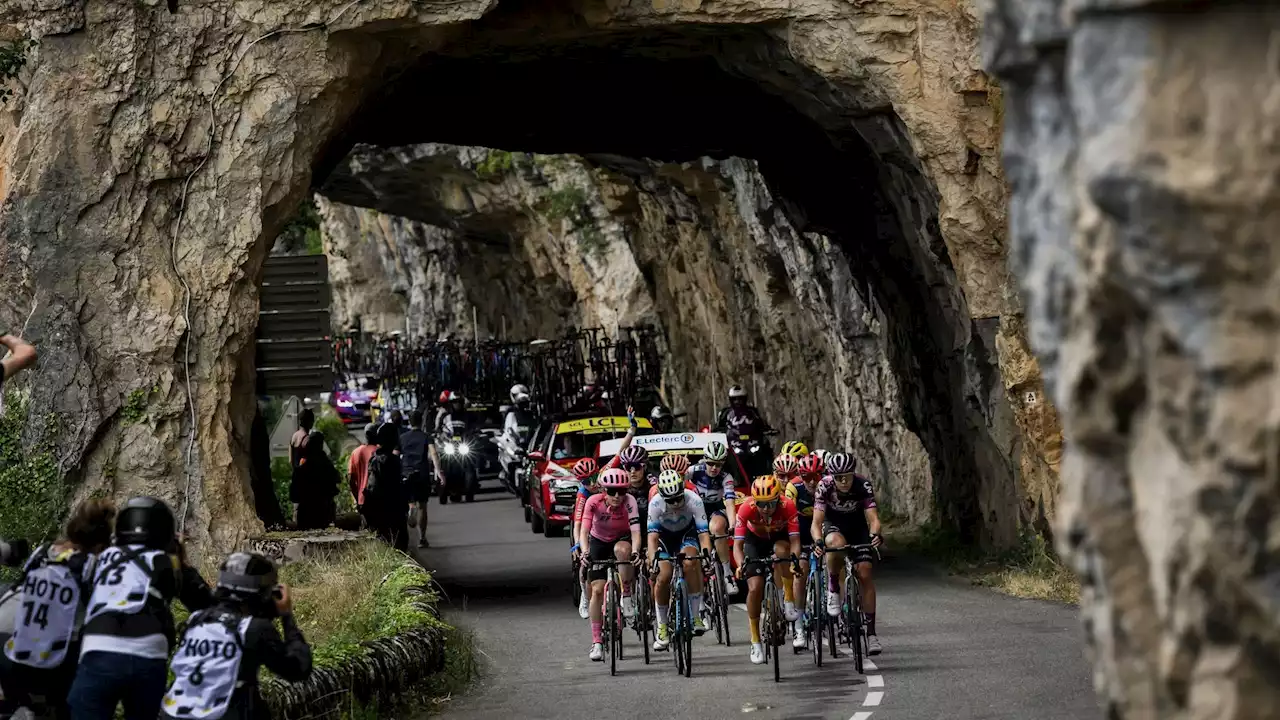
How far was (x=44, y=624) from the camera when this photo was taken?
849 cm

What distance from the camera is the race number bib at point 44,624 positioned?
8492mm

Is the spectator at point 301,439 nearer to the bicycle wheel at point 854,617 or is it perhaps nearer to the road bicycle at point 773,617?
the road bicycle at point 773,617

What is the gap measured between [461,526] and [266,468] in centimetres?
606

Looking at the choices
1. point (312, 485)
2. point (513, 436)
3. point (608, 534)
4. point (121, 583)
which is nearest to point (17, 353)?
point (121, 583)

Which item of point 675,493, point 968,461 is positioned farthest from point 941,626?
point 968,461

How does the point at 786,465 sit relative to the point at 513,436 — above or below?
below

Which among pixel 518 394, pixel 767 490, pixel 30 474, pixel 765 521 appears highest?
pixel 518 394

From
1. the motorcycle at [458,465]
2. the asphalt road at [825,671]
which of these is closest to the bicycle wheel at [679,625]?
the asphalt road at [825,671]

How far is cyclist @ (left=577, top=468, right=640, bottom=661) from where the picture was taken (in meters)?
15.5

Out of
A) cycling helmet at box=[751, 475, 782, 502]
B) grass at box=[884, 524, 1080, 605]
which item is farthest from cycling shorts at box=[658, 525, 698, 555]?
grass at box=[884, 524, 1080, 605]

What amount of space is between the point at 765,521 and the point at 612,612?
1.49 meters

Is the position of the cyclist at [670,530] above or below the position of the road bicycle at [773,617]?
above

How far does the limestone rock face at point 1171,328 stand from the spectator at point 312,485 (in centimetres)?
1715

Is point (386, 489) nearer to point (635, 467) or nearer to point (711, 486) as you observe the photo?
point (711, 486)
